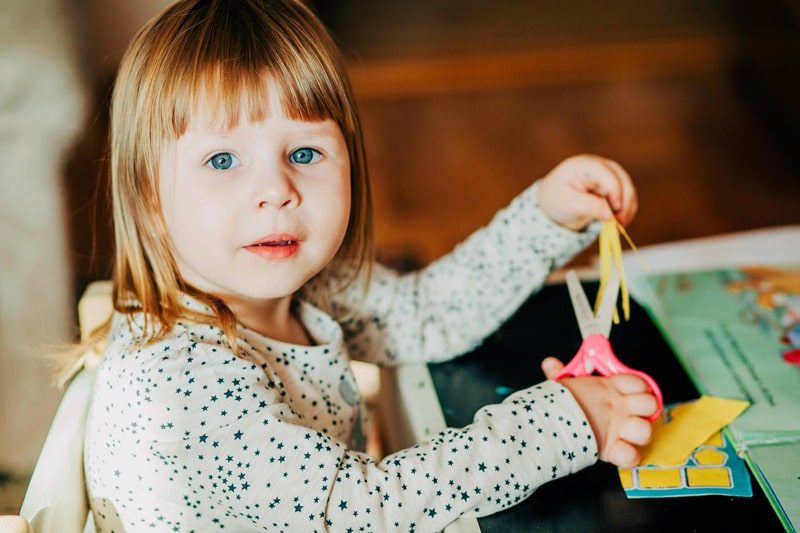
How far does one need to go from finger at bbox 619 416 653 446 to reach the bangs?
375 millimetres

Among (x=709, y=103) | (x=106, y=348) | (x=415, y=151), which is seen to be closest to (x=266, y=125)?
(x=106, y=348)

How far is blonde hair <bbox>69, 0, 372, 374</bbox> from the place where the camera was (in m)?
0.69

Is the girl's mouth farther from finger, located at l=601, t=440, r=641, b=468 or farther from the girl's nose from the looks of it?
finger, located at l=601, t=440, r=641, b=468

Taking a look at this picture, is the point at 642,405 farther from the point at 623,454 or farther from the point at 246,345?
the point at 246,345

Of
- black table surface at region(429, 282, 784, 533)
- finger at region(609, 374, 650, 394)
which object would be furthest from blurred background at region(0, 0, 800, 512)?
finger at region(609, 374, 650, 394)

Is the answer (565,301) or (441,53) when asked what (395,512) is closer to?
(565,301)

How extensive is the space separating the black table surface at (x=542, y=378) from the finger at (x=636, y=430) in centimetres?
3

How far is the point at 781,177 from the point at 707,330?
143 cm

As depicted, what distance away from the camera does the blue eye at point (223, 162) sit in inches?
27.5

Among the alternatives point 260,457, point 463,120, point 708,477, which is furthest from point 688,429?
point 463,120

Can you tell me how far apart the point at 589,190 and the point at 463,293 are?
7.2 inches

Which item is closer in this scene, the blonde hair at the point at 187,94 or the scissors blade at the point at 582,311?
the blonde hair at the point at 187,94

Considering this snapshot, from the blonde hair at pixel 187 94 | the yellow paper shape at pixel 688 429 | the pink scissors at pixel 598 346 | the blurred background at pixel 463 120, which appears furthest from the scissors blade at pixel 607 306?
the blurred background at pixel 463 120

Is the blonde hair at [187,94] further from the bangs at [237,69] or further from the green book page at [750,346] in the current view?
the green book page at [750,346]
